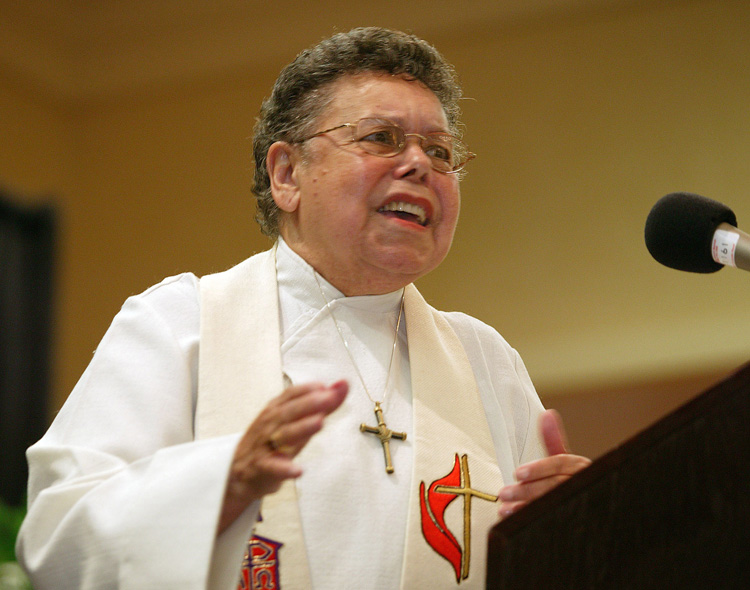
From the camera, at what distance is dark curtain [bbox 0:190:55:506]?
19.5 ft

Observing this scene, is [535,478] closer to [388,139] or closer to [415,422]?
[415,422]

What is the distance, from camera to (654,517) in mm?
1181

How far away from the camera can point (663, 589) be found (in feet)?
3.77

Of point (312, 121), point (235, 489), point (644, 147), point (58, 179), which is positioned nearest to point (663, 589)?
point (235, 489)

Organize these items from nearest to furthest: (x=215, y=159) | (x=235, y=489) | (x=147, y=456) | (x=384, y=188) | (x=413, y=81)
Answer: (x=235, y=489) → (x=147, y=456) → (x=384, y=188) → (x=413, y=81) → (x=215, y=159)

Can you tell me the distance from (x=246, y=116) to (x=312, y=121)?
4.37 m

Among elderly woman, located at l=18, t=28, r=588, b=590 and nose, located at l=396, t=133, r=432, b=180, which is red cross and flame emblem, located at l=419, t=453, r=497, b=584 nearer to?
elderly woman, located at l=18, t=28, r=588, b=590

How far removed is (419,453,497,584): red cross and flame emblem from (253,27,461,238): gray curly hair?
0.83m

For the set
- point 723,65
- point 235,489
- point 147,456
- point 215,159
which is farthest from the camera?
point 215,159

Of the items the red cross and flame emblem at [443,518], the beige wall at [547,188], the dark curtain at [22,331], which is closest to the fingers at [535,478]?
the red cross and flame emblem at [443,518]

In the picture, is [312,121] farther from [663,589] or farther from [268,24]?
[268,24]

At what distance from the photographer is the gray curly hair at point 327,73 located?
2.27 m

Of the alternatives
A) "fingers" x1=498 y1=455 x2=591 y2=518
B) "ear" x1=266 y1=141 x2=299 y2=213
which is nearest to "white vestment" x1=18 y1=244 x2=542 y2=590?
"ear" x1=266 y1=141 x2=299 y2=213

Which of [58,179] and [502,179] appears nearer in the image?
[502,179]
